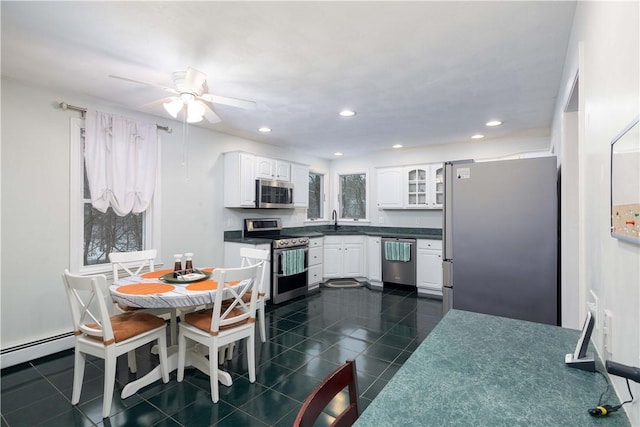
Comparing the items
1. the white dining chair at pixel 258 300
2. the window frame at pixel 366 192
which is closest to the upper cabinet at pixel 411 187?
the window frame at pixel 366 192

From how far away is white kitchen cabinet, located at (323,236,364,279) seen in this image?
563 centimetres

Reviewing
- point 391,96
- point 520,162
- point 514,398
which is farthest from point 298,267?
point 514,398

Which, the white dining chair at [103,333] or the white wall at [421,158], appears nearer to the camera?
the white dining chair at [103,333]

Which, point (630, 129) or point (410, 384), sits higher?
point (630, 129)

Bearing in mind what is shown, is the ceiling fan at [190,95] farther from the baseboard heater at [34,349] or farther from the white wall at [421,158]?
the white wall at [421,158]

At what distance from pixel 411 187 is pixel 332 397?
4845 mm

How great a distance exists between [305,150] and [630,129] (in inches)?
197

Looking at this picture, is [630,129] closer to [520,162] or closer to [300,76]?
[520,162]

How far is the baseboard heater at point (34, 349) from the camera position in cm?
263

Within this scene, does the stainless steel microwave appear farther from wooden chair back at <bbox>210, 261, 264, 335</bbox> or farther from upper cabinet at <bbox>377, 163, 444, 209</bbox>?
wooden chair back at <bbox>210, 261, 264, 335</bbox>

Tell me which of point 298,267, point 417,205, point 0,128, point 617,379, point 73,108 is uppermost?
point 73,108

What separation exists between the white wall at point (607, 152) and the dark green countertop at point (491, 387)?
120 mm

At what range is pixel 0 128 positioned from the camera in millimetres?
2580

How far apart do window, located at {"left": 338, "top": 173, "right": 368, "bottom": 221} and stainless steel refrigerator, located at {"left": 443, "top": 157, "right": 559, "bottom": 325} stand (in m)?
3.47
